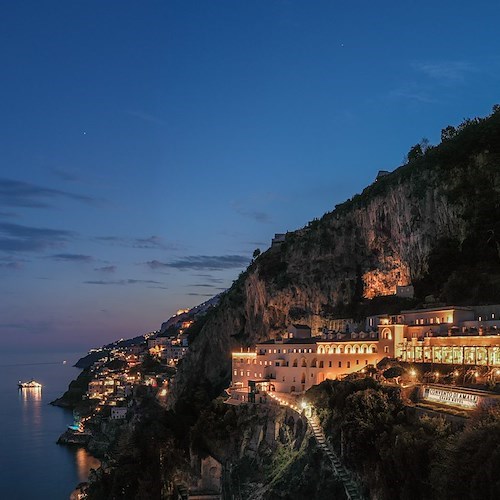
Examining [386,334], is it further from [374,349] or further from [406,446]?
[406,446]

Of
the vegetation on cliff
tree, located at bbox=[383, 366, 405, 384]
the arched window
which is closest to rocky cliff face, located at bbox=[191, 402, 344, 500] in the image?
the vegetation on cliff

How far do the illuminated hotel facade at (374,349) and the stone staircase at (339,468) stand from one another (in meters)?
7.81

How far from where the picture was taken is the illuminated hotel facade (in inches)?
1299

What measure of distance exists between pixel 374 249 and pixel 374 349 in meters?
18.3

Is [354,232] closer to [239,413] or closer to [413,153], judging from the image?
[413,153]

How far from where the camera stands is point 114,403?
8144 centimetres

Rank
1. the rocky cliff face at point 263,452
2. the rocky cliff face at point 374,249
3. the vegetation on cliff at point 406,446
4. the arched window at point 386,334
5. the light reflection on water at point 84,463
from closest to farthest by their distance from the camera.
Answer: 1. the vegetation on cliff at point 406,446
2. the rocky cliff face at point 263,452
3. the arched window at point 386,334
4. the rocky cliff face at point 374,249
5. the light reflection on water at point 84,463

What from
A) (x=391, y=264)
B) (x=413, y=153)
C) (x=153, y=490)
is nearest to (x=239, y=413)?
(x=153, y=490)

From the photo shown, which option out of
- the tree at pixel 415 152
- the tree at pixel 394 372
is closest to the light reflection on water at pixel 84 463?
the tree at pixel 394 372

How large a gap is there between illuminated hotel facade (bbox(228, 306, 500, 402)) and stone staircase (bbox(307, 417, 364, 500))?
7.81 metres

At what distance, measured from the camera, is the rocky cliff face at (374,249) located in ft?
160

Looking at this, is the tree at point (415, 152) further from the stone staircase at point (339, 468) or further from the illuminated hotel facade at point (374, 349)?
the stone staircase at point (339, 468)

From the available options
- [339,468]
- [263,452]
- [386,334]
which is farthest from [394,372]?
[263,452]

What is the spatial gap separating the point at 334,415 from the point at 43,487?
33.4m
